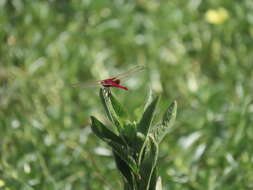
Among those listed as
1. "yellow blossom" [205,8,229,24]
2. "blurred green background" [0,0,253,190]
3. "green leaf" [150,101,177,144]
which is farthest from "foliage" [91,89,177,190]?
"yellow blossom" [205,8,229,24]

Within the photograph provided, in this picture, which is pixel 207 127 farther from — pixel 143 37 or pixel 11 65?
pixel 11 65

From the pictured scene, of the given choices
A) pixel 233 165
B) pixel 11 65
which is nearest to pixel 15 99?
pixel 11 65

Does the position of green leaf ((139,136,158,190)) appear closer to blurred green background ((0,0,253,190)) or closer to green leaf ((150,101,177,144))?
green leaf ((150,101,177,144))

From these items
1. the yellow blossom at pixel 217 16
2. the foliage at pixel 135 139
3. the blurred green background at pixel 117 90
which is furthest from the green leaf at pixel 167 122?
the yellow blossom at pixel 217 16

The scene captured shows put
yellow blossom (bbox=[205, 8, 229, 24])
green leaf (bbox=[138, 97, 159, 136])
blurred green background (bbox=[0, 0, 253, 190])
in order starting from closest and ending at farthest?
green leaf (bbox=[138, 97, 159, 136]) → blurred green background (bbox=[0, 0, 253, 190]) → yellow blossom (bbox=[205, 8, 229, 24])

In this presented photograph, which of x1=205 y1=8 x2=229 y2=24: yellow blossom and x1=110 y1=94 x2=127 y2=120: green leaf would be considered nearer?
x1=110 y1=94 x2=127 y2=120: green leaf

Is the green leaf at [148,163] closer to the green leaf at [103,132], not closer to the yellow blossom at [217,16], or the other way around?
the green leaf at [103,132]

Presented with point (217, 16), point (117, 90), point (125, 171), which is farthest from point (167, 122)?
point (217, 16)

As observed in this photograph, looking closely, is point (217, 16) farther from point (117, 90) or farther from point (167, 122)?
point (167, 122)
